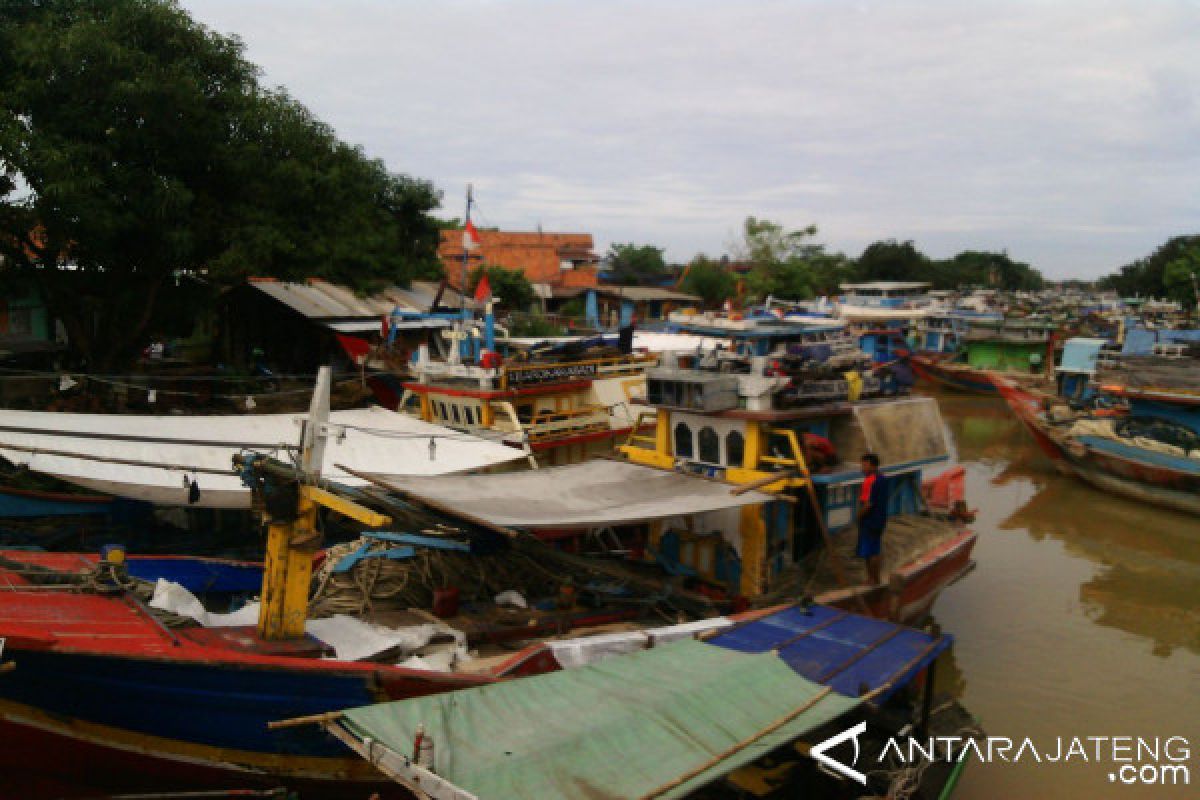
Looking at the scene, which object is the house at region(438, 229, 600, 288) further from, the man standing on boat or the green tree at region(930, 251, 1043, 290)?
the green tree at region(930, 251, 1043, 290)

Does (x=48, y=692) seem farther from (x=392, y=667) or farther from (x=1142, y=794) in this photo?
(x=1142, y=794)

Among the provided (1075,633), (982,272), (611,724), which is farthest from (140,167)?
(982,272)

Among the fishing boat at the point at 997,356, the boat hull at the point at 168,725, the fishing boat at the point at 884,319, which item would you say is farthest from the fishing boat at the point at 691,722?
the fishing boat at the point at 997,356

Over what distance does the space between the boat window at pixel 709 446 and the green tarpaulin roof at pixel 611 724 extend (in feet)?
14.5

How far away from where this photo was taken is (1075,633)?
13.4m

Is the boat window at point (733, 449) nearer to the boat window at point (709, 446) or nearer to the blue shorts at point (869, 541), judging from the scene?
the boat window at point (709, 446)

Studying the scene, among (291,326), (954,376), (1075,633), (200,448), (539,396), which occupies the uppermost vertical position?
(291,326)

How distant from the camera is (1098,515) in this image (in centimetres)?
2070

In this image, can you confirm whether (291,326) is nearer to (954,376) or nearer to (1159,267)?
(954,376)

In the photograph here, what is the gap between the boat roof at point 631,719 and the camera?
4879mm

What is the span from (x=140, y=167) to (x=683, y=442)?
35.2 feet

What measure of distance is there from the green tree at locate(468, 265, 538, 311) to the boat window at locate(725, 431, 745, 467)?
24.5 meters

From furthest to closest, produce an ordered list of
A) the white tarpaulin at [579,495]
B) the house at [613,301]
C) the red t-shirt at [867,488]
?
the house at [613,301]
the red t-shirt at [867,488]
the white tarpaulin at [579,495]

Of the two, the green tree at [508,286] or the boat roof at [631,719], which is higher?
the green tree at [508,286]
